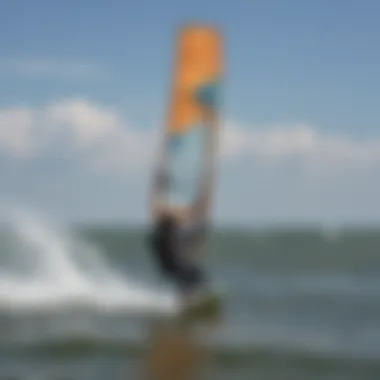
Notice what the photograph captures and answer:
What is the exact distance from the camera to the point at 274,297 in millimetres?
27562

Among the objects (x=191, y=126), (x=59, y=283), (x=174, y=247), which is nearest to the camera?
(x=174, y=247)

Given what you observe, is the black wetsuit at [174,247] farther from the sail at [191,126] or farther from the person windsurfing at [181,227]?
the sail at [191,126]

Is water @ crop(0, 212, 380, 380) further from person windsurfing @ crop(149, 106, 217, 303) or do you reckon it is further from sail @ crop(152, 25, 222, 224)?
sail @ crop(152, 25, 222, 224)

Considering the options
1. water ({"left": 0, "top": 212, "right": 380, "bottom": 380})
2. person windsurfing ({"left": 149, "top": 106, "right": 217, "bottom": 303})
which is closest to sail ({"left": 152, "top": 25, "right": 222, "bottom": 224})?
person windsurfing ({"left": 149, "top": 106, "right": 217, "bottom": 303})

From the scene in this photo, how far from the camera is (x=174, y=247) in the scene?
61.3ft

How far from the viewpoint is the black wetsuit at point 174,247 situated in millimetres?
18594

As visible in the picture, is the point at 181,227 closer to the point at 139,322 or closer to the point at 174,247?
the point at 174,247

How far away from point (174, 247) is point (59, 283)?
814 centimetres

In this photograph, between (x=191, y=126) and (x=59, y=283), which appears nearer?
(x=191, y=126)

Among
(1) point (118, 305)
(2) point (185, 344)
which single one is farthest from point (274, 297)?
(2) point (185, 344)

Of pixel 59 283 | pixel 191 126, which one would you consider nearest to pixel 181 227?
pixel 191 126

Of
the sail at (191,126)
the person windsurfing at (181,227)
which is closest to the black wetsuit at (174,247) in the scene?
the person windsurfing at (181,227)

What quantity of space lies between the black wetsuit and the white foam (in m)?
2.21

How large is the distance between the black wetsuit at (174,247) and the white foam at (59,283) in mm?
2209
